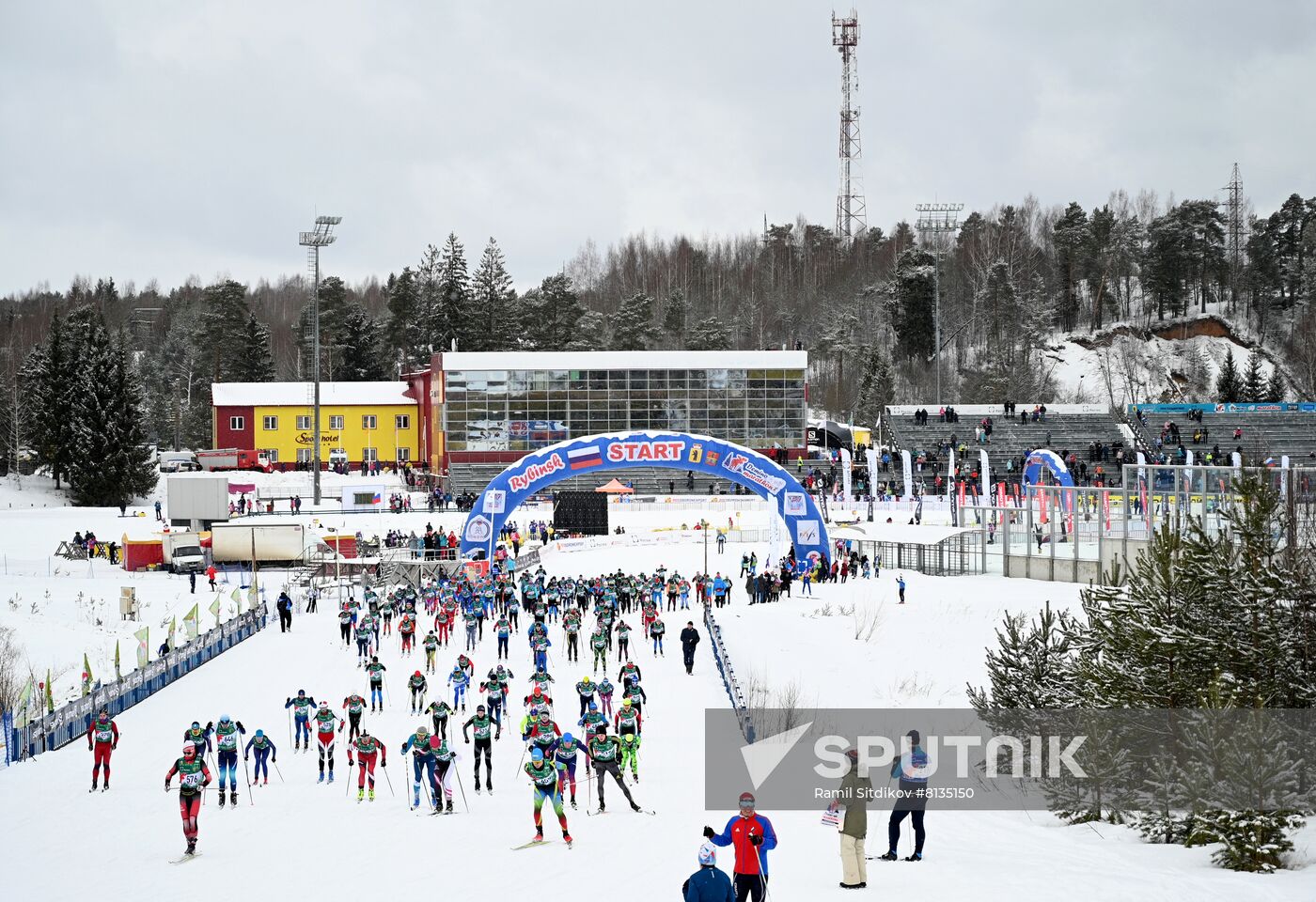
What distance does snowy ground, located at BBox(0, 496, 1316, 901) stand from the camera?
1199cm

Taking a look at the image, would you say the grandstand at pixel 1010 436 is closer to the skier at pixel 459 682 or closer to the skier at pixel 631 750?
the skier at pixel 459 682

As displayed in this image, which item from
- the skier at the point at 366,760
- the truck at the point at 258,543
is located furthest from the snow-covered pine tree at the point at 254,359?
the skier at the point at 366,760

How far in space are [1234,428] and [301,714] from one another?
5719cm

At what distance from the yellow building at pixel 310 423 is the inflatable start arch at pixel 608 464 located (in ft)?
124

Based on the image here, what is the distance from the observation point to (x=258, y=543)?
44188mm

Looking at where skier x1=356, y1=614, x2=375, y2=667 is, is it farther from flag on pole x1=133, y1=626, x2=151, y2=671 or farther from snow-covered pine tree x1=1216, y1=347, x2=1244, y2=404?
snow-covered pine tree x1=1216, y1=347, x2=1244, y2=404

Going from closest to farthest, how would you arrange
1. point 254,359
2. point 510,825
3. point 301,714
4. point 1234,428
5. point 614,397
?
point 510,825
point 301,714
point 1234,428
point 614,397
point 254,359

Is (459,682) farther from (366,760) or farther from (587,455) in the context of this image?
(587,455)

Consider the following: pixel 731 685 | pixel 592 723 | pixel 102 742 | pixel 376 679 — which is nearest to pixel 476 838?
pixel 592 723

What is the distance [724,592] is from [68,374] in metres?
47.0

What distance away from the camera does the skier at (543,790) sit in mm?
13633

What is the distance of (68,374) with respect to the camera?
6694 cm

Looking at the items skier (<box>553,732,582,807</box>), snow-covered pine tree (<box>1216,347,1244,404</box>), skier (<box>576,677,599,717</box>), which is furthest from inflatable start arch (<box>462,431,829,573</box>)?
snow-covered pine tree (<box>1216,347,1244,404</box>)

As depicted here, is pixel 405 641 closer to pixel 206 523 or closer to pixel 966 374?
pixel 206 523
